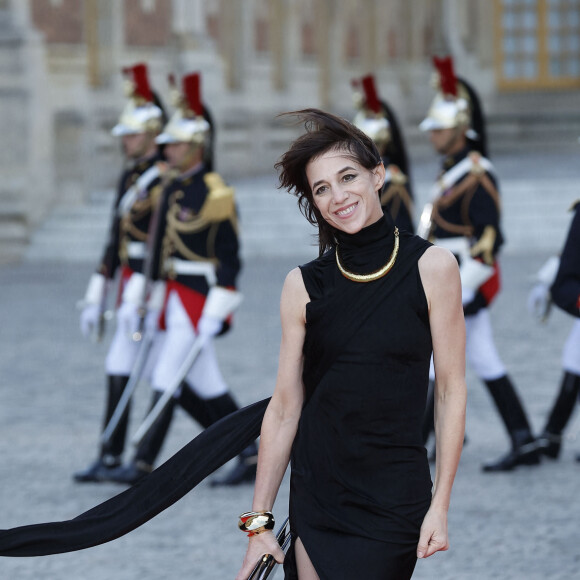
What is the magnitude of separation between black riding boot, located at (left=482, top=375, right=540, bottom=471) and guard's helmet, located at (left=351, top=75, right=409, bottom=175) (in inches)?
48.3

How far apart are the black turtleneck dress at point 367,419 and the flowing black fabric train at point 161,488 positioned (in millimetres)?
261

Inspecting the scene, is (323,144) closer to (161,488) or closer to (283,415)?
(283,415)

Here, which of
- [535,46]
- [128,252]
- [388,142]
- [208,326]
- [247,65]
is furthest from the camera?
[535,46]

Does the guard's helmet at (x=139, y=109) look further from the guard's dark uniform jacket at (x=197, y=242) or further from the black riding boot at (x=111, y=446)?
the black riding boot at (x=111, y=446)

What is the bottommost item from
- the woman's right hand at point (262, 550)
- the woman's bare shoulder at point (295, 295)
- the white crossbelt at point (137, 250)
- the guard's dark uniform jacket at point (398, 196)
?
the woman's right hand at point (262, 550)

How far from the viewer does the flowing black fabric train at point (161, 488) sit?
3.23m

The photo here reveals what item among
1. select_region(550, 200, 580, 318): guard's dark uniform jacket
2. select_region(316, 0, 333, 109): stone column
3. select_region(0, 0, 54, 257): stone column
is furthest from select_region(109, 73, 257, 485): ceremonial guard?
select_region(316, 0, 333, 109): stone column

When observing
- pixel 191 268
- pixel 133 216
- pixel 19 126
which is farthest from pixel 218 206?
pixel 19 126

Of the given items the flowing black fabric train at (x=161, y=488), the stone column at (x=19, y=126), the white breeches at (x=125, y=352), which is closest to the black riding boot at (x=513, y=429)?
the white breeches at (x=125, y=352)

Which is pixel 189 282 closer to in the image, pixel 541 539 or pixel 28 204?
pixel 541 539

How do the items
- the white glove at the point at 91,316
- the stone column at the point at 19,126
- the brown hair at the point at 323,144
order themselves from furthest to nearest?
the stone column at the point at 19,126, the white glove at the point at 91,316, the brown hair at the point at 323,144

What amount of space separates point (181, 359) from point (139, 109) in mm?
1313

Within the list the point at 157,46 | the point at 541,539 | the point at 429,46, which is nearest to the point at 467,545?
the point at 541,539

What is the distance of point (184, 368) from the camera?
6301 millimetres
